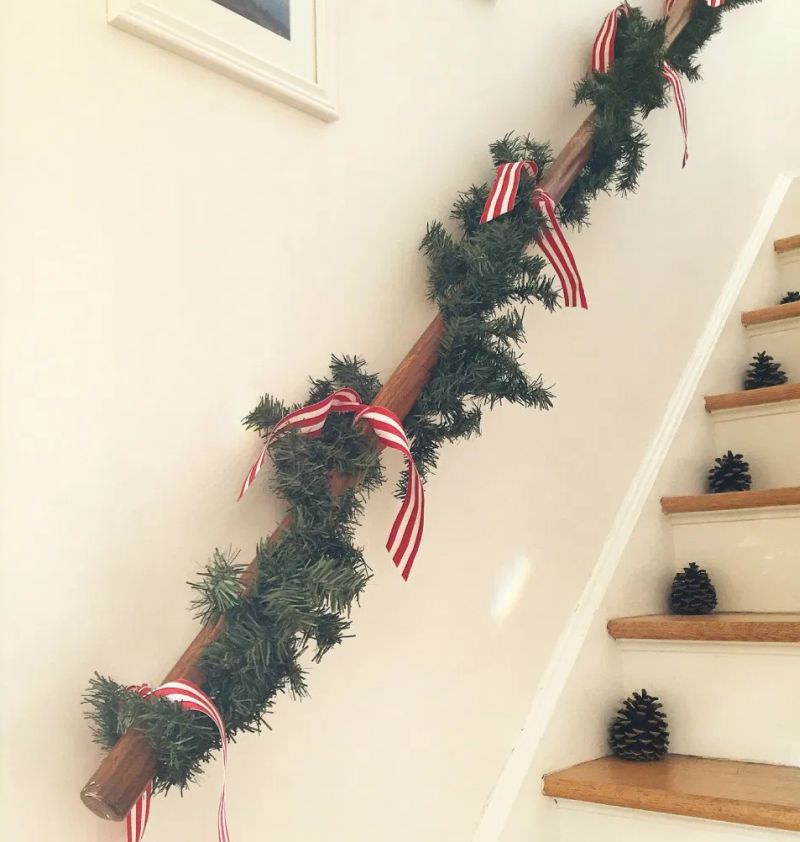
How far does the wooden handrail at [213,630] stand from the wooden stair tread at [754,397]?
73 centimetres

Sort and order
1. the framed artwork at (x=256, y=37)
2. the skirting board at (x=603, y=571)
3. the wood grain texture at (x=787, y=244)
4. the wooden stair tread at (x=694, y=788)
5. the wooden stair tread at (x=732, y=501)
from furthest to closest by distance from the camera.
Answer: the wood grain texture at (x=787, y=244) → the wooden stair tread at (x=732, y=501) → the skirting board at (x=603, y=571) → the wooden stair tread at (x=694, y=788) → the framed artwork at (x=256, y=37)

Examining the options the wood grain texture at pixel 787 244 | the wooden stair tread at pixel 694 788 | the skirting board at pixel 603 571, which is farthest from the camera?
the wood grain texture at pixel 787 244

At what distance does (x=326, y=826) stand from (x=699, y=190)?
1580mm

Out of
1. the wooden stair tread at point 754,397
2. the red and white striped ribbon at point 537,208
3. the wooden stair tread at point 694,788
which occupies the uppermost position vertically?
the red and white striped ribbon at point 537,208

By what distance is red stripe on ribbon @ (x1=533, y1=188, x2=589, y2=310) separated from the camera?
3.61ft

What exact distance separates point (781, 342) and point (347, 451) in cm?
145

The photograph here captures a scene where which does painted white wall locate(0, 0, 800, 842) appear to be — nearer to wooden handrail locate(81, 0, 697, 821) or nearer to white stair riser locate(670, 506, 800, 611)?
wooden handrail locate(81, 0, 697, 821)

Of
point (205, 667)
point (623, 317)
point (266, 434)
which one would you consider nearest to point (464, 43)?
point (623, 317)

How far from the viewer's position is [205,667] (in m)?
0.75

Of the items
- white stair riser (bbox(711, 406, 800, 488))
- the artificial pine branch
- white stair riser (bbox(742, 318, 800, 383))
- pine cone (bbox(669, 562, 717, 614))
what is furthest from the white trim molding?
the artificial pine branch

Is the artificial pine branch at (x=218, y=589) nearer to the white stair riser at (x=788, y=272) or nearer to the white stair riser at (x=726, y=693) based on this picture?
the white stair riser at (x=726, y=693)

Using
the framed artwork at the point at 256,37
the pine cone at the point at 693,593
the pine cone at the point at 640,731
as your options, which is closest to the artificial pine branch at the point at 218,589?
the framed artwork at the point at 256,37

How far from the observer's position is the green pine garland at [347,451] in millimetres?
732

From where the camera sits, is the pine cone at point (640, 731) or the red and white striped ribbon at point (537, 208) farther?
the pine cone at point (640, 731)
